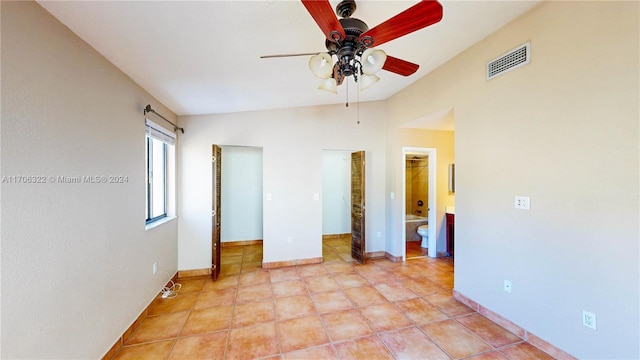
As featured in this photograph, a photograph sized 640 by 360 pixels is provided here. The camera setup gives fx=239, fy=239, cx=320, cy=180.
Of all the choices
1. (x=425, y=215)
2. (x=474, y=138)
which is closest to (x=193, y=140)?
(x=474, y=138)

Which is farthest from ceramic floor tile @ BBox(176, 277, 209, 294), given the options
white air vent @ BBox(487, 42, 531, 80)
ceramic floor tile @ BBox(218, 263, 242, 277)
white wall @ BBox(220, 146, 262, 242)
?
white air vent @ BBox(487, 42, 531, 80)

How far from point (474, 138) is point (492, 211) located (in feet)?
2.56

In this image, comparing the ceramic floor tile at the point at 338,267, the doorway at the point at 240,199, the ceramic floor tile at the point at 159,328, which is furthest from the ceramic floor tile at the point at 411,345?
the doorway at the point at 240,199

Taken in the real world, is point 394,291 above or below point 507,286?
below

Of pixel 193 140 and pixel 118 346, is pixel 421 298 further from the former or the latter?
pixel 193 140

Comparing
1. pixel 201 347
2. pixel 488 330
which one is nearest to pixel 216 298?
pixel 201 347

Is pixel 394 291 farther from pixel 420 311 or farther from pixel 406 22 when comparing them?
pixel 406 22

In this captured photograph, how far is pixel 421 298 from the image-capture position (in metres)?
2.84

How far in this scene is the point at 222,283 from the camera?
3.29 m

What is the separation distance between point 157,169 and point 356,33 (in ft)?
10.1

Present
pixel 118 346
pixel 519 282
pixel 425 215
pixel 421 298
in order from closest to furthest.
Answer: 1. pixel 118 346
2. pixel 519 282
3. pixel 421 298
4. pixel 425 215

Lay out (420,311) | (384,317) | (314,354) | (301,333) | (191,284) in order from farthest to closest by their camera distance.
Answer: (191,284) < (420,311) < (384,317) < (301,333) < (314,354)

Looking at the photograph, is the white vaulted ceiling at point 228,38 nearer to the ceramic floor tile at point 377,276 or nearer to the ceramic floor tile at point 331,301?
the ceramic floor tile at point 331,301

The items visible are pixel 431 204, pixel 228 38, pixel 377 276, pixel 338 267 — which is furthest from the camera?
pixel 431 204
